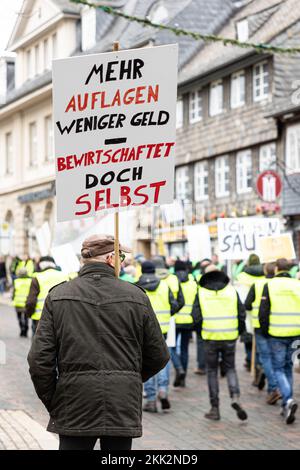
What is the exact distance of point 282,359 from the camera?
34.5ft

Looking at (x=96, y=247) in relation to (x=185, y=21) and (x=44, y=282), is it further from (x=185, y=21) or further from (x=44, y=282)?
(x=185, y=21)

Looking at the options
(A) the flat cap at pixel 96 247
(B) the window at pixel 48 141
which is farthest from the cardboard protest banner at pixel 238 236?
(B) the window at pixel 48 141

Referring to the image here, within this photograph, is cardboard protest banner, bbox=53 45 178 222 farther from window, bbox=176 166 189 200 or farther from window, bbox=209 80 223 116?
window, bbox=176 166 189 200

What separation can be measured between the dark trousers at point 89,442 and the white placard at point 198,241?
10.5 metres

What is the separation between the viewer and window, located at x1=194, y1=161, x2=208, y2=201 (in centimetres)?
3306

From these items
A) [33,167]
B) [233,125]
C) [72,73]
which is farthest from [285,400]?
[33,167]

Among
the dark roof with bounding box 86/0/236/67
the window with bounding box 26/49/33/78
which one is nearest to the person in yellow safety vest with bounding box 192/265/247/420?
the dark roof with bounding box 86/0/236/67

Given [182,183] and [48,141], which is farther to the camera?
[48,141]

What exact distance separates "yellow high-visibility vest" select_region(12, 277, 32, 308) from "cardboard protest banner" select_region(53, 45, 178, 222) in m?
12.2

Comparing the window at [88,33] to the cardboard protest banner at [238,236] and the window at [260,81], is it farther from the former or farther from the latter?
the cardboard protest banner at [238,236]

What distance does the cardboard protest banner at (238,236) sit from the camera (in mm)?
14328

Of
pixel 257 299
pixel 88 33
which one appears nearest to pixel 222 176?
pixel 88 33

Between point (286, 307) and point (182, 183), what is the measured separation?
24.6m

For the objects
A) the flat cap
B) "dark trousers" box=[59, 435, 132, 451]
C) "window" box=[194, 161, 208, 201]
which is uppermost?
"window" box=[194, 161, 208, 201]
